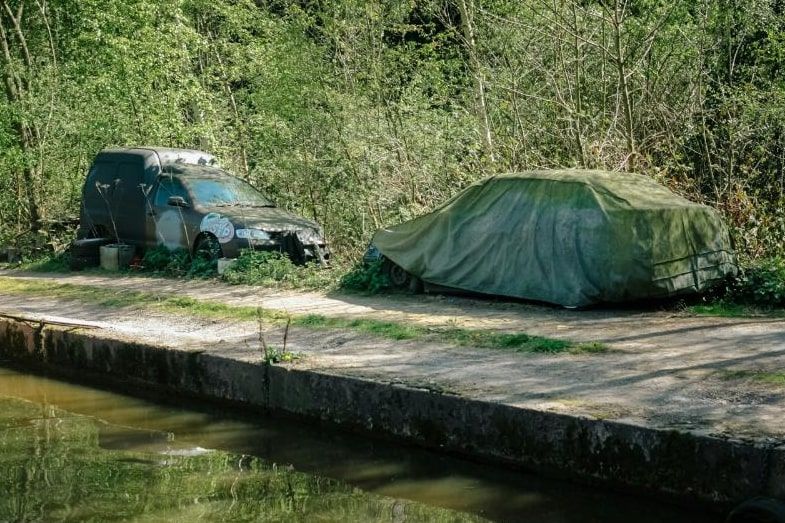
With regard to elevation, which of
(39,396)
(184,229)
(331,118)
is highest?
(331,118)

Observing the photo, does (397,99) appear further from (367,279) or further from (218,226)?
(367,279)

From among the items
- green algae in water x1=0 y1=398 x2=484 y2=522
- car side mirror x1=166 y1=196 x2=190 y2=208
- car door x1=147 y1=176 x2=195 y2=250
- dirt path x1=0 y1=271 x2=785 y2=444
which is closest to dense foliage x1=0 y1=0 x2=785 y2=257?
car door x1=147 y1=176 x2=195 y2=250

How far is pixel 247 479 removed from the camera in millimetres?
7578

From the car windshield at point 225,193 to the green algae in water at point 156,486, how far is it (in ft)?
26.4

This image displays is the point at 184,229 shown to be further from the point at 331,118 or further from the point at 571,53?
the point at 571,53

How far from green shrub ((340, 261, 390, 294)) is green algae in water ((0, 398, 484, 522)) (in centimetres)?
529

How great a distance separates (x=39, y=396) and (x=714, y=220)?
7.69m

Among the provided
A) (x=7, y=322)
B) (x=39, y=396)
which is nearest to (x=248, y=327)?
(x=39, y=396)

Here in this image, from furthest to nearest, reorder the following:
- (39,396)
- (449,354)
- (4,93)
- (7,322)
A: (4,93)
(7,322)
(39,396)
(449,354)

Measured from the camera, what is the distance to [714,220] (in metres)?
12.0

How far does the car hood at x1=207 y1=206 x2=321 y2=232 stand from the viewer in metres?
15.8

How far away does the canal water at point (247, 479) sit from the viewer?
669 centimetres

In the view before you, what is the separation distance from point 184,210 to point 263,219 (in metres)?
1.47

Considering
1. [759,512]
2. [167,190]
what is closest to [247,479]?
[759,512]
